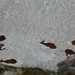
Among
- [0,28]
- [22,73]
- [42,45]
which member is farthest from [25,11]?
[22,73]

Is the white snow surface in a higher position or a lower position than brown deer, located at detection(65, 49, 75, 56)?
higher

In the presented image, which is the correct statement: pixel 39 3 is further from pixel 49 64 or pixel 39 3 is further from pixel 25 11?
pixel 49 64

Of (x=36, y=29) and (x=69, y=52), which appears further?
(x=36, y=29)

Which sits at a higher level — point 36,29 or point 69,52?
point 36,29

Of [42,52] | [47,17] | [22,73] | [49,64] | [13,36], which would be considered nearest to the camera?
[22,73]

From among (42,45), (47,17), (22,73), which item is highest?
(47,17)

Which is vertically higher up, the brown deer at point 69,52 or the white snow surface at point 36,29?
the white snow surface at point 36,29

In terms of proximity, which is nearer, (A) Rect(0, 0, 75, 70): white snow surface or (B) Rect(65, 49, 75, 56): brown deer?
(A) Rect(0, 0, 75, 70): white snow surface

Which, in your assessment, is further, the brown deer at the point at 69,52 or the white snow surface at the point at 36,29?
the brown deer at the point at 69,52
